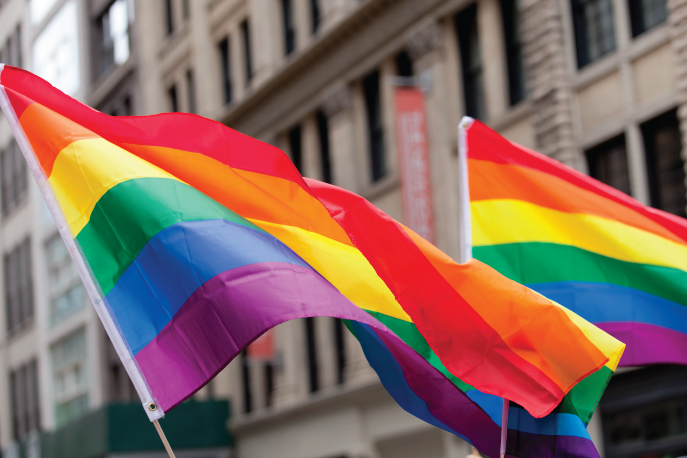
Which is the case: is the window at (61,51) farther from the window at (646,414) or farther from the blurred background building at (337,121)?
the window at (646,414)

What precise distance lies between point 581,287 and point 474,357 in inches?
88.8

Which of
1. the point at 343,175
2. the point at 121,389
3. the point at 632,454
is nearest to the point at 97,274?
the point at 632,454

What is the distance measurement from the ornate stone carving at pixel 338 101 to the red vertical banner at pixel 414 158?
12.2 feet

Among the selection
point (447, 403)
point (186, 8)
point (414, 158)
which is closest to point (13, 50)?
point (186, 8)

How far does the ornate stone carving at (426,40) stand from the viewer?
21141 millimetres

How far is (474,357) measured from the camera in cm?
553

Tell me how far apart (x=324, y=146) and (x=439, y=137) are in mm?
5638

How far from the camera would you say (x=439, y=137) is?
70.0 feet

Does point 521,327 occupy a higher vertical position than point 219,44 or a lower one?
lower

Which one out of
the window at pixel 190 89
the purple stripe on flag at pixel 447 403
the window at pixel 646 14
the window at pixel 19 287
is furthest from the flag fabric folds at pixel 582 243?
the window at pixel 19 287

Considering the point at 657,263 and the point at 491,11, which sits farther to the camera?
the point at 491,11

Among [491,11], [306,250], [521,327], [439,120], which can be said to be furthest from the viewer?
[439,120]

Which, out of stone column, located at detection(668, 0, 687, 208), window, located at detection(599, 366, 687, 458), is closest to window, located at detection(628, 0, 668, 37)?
stone column, located at detection(668, 0, 687, 208)

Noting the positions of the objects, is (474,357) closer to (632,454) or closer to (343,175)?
(632,454)
